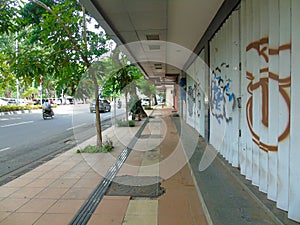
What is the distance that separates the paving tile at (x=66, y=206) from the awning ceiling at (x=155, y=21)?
318cm

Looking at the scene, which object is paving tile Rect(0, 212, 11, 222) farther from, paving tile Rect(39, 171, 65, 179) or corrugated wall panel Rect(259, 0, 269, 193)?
corrugated wall panel Rect(259, 0, 269, 193)

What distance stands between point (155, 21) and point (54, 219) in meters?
4.35

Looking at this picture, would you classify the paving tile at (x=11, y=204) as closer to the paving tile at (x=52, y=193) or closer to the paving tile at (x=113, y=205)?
the paving tile at (x=52, y=193)

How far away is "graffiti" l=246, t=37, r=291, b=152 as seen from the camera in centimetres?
253

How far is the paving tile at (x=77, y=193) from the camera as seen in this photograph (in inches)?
142

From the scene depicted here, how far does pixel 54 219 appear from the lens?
294 centimetres

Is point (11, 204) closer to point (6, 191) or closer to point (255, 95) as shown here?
point (6, 191)

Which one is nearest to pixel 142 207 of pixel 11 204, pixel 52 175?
pixel 11 204

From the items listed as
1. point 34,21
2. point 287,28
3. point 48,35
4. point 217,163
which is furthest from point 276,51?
point 34,21

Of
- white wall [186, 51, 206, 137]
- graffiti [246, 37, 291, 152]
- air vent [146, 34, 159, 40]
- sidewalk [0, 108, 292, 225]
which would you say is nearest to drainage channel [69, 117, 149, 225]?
sidewalk [0, 108, 292, 225]

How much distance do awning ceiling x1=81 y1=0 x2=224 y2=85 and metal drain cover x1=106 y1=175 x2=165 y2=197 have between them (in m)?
3.02

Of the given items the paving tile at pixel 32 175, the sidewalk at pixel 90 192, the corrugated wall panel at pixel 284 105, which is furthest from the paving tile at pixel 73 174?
the corrugated wall panel at pixel 284 105

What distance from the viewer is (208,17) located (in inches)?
206

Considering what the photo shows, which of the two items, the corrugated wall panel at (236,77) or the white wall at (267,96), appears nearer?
the white wall at (267,96)
